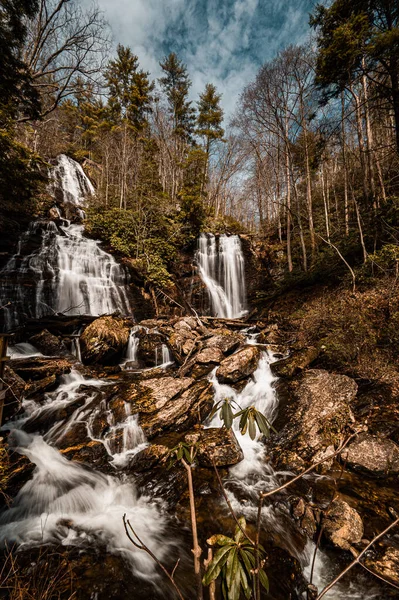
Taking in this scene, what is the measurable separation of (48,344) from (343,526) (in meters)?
9.09

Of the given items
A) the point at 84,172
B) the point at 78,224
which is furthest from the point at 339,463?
the point at 84,172

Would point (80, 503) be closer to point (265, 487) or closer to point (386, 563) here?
point (265, 487)

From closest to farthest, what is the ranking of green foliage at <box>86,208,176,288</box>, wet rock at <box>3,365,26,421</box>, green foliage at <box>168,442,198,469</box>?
1. green foliage at <box>168,442,198,469</box>
2. wet rock at <box>3,365,26,421</box>
3. green foliage at <box>86,208,176,288</box>

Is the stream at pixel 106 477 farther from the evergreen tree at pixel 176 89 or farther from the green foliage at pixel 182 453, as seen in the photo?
the evergreen tree at pixel 176 89

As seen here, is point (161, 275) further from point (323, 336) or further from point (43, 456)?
point (43, 456)

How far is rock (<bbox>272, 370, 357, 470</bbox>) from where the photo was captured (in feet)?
15.4

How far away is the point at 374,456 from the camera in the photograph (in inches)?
170

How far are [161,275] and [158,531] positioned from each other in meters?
11.3

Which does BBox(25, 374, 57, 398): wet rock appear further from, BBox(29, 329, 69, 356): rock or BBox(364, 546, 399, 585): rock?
BBox(364, 546, 399, 585): rock

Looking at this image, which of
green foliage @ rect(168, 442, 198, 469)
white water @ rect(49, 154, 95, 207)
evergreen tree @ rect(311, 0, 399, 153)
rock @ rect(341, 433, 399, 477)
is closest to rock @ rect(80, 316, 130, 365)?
rock @ rect(341, 433, 399, 477)

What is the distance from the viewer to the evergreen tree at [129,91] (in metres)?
21.2

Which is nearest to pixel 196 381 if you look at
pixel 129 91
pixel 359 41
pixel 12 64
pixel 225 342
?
pixel 225 342

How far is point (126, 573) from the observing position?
3.08 meters

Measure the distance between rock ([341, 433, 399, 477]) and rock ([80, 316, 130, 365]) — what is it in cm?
736
